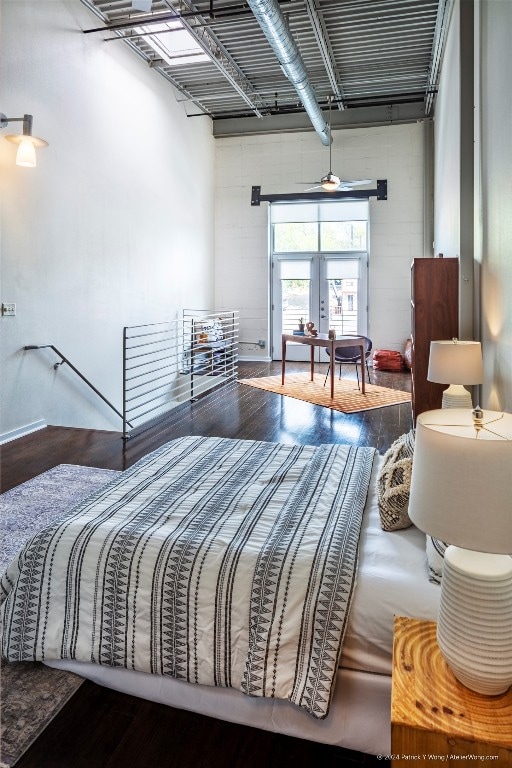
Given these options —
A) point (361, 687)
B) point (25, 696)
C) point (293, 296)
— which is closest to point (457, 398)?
point (361, 687)

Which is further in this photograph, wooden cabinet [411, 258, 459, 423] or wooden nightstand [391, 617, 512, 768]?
wooden cabinet [411, 258, 459, 423]

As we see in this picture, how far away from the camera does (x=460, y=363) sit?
12.1 feet

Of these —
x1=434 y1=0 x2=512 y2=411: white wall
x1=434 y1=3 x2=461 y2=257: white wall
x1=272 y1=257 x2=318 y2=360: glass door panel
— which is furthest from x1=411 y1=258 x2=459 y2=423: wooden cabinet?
x1=272 y1=257 x2=318 y2=360: glass door panel

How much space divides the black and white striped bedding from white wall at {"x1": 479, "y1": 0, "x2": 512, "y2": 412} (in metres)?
1.56

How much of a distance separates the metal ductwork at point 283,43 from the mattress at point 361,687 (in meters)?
5.76

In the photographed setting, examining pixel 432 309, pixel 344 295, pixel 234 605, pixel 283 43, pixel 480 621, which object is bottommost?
pixel 234 605

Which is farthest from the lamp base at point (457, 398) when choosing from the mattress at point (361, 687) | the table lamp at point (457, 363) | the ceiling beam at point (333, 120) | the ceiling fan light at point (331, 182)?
the ceiling beam at point (333, 120)

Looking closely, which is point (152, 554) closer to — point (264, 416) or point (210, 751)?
point (210, 751)

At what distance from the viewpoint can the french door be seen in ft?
35.8

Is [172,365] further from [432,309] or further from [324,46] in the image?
[324,46]

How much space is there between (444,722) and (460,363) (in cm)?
281

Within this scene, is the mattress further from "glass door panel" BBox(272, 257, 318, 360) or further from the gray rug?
"glass door panel" BBox(272, 257, 318, 360)

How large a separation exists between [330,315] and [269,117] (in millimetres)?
4080

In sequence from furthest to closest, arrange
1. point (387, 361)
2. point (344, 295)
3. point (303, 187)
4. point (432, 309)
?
1. point (344, 295)
2. point (303, 187)
3. point (387, 361)
4. point (432, 309)
